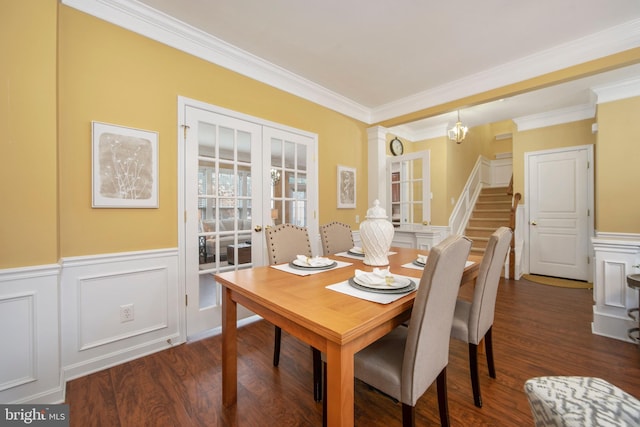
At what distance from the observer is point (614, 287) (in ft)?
7.75

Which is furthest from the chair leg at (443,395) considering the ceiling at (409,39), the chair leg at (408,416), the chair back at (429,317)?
the ceiling at (409,39)

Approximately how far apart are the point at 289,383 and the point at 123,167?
1.94m

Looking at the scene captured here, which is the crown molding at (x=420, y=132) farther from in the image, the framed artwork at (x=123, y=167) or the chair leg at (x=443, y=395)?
the chair leg at (x=443, y=395)

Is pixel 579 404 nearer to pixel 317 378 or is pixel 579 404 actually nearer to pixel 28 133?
pixel 317 378

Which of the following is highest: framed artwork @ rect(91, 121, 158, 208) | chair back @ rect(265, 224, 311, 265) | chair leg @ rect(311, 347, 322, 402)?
framed artwork @ rect(91, 121, 158, 208)

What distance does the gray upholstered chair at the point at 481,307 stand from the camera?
1.50m

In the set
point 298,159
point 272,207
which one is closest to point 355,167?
point 298,159

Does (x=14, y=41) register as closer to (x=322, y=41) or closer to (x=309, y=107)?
(x=322, y=41)

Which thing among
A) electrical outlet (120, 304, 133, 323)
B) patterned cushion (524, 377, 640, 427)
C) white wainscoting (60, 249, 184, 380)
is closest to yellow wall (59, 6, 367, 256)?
white wainscoting (60, 249, 184, 380)

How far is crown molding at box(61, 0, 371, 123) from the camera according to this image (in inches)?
75.6

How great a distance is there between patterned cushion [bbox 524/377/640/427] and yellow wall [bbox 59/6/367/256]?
239cm

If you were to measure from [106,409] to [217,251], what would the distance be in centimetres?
127

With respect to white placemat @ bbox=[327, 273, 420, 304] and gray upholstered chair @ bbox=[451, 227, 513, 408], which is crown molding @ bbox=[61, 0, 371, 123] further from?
gray upholstered chair @ bbox=[451, 227, 513, 408]

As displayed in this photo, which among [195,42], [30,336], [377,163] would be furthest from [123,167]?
[377,163]
